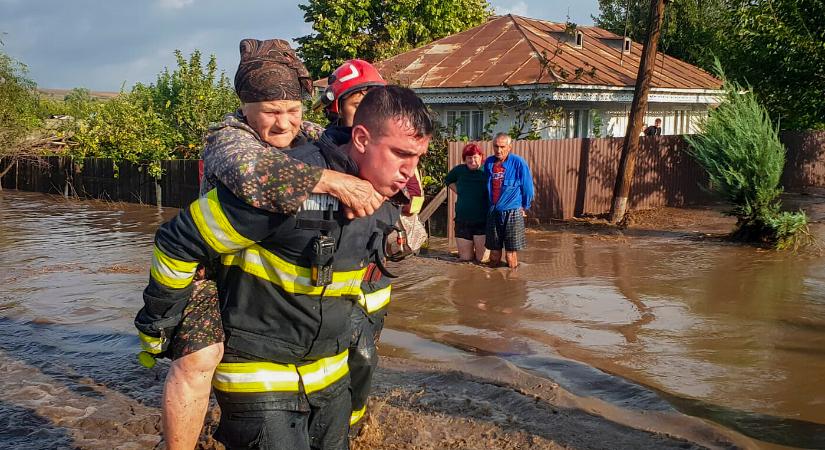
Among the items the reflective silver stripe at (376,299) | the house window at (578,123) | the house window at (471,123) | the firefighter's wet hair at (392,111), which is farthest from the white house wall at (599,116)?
the firefighter's wet hair at (392,111)

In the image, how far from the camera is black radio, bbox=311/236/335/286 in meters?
2.50

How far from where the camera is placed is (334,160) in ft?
8.51

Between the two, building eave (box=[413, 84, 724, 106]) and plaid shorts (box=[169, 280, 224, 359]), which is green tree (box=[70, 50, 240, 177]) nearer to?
building eave (box=[413, 84, 724, 106])

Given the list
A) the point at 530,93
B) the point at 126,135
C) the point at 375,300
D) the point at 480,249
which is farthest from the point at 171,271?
the point at 126,135

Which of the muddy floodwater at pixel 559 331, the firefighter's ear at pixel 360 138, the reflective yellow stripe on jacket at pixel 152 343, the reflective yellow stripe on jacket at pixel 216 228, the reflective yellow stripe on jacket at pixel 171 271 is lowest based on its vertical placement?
the muddy floodwater at pixel 559 331

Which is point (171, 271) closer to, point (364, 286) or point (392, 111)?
point (392, 111)

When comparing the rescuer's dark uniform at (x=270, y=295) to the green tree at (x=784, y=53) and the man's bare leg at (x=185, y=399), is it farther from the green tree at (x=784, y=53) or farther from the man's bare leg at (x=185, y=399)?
the green tree at (x=784, y=53)

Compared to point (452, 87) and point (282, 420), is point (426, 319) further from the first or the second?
point (452, 87)

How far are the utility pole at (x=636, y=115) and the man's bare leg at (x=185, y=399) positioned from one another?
13208 millimetres

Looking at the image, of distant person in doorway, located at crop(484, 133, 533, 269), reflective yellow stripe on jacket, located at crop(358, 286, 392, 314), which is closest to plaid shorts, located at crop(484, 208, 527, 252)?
distant person in doorway, located at crop(484, 133, 533, 269)

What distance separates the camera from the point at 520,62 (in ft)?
68.6

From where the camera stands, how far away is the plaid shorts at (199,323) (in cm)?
264

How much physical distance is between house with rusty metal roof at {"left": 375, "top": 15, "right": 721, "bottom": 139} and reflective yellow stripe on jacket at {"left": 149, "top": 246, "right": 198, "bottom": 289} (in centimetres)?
1421

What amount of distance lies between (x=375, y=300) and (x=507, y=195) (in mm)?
6314
